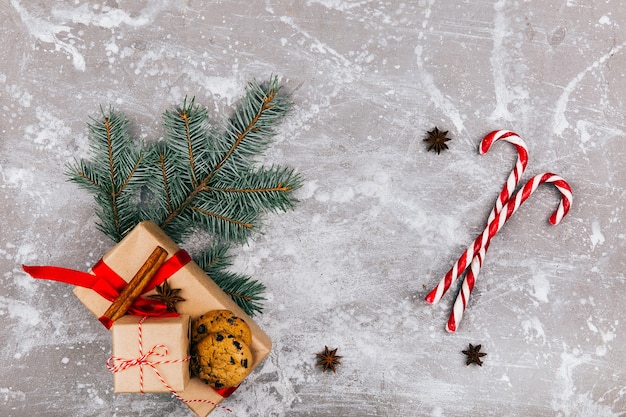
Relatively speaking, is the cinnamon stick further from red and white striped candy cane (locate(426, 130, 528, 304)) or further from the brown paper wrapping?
red and white striped candy cane (locate(426, 130, 528, 304))

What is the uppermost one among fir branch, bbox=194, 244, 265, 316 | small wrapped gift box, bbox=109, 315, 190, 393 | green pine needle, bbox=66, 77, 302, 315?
green pine needle, bbox=66, 77, 302, 315

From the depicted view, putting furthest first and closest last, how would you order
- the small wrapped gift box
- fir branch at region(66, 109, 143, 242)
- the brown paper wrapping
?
fir branch at region(66, 109, 143, 242) < the brown paper wrapping < the small wrapped gift box

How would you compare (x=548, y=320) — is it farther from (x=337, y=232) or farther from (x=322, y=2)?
(x=322, y=2)

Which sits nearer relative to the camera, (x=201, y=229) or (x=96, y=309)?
(x=96, y=309)

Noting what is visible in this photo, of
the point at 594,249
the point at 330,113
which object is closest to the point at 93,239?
the point at 330,113

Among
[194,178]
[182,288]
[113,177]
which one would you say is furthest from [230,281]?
[113,177]

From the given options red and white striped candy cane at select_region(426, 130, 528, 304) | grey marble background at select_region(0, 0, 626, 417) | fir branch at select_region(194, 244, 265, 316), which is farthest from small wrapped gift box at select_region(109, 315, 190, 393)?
red and white striped candy cane at select_region(426, 130, 528, 304)
